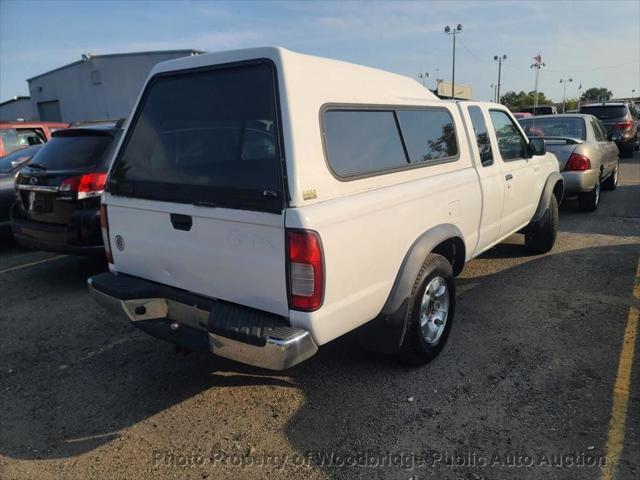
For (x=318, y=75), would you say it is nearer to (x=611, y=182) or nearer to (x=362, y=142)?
(x=362, y=142)

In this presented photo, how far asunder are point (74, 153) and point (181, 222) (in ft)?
9.96

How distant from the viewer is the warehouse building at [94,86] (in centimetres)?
2703

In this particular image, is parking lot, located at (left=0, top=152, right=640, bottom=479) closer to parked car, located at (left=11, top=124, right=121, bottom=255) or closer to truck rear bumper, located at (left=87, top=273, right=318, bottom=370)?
truck rear bumper, located at (left=87, top=273, right=318, bottom=370)

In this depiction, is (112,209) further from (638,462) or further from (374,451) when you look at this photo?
(638,462)

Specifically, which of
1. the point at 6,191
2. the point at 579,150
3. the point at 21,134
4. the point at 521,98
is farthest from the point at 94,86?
the point at 521,98

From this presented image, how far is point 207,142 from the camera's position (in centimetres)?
298

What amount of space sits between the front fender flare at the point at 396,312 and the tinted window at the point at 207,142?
1.01 m

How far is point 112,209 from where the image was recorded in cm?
328

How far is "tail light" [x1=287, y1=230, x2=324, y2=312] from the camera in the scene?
2.40 m

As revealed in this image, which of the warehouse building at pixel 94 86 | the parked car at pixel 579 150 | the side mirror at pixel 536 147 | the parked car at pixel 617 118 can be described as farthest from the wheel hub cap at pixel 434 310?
the warehouse building at pixel 94 86

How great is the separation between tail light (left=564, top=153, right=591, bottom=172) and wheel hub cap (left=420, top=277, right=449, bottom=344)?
518cm

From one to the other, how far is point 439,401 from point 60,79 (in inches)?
1400

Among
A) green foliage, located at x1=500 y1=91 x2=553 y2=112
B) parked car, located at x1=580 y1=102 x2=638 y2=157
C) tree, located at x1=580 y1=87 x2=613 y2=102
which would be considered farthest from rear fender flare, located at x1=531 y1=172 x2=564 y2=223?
tree, located at x1=580 y1=87 x2=613 y2=102

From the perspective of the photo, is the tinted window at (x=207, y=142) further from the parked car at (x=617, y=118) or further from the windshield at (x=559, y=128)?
the parked car at (x=617, y=118)
